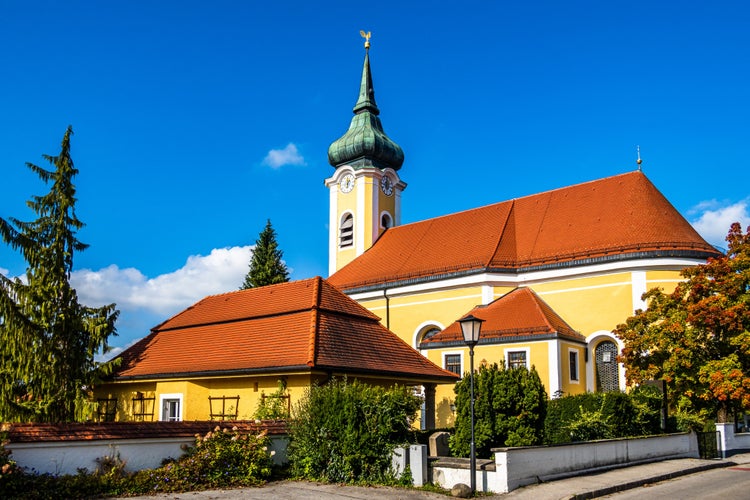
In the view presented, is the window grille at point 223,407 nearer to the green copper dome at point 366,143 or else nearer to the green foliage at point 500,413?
the green foliage at point 500,413

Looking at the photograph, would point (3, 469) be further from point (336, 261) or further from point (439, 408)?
point (336, 261)

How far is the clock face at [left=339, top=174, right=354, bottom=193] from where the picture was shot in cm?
4206

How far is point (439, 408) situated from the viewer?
28.0m

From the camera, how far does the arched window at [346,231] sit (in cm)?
4166

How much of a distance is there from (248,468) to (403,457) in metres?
3.04

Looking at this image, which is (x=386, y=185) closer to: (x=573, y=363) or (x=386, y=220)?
(x=386, y=220)

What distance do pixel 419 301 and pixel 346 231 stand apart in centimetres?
1016

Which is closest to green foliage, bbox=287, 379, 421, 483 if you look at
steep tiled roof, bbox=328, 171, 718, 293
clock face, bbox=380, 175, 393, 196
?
steep tiled roof, bbox=328, 171, 718, 293

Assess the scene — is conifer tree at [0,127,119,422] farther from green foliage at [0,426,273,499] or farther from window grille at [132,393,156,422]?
green foliage at [0,426,273,499]

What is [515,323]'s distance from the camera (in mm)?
27516

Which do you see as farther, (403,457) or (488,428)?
(488,428)

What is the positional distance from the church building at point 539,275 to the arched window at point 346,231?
220 cm

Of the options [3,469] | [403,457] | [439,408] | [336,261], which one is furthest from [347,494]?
[336,261]

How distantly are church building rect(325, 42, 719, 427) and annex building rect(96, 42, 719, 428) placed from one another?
63 millimetres
